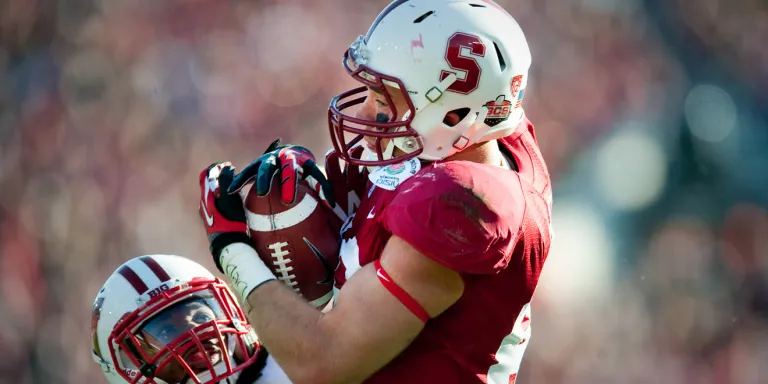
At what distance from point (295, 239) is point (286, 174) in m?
0.16

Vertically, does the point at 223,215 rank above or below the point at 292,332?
above

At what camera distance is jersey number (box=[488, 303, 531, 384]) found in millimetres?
2064

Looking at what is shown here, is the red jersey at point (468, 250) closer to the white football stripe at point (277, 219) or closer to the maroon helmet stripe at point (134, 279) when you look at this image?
the white football stripe at point (277, 219)

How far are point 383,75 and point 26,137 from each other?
3311mm

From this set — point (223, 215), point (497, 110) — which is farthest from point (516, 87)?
point (223, 215)

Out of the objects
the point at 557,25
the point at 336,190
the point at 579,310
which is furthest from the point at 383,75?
the point at 557,25

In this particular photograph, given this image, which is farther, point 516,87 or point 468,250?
point 516,87

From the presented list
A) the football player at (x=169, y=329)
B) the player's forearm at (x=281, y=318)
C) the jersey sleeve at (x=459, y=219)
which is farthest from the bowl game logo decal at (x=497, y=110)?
the football player at (x=169, y=329)

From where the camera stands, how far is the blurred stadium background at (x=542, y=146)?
15.4 ft

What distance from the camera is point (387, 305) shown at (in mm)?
1860

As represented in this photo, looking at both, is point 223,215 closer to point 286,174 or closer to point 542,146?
point 286,174

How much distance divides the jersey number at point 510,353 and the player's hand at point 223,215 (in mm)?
659

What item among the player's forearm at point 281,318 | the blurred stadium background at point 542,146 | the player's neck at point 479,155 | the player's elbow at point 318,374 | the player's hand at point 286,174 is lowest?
the blurred stadium background at point 542,146

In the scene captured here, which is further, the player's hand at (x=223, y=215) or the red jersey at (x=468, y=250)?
the player's hand at (x=223, y=215)
